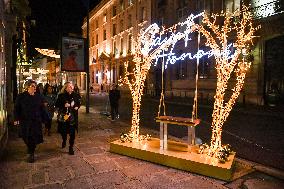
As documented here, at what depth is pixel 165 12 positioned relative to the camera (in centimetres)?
3372

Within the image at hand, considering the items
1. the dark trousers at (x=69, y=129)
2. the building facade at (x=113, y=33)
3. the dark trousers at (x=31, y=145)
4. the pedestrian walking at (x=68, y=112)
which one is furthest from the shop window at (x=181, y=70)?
the dark trousers at (x=31, y=145)

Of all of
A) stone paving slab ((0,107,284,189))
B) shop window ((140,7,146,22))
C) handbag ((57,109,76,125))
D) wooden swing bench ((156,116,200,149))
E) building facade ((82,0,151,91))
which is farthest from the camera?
building facade ((82,0,151,91))

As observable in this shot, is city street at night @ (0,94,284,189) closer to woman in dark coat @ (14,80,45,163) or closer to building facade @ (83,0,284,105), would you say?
woman in dark coat @ (14,80,45,163)

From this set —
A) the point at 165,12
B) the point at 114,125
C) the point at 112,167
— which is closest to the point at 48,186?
the point at 112,167

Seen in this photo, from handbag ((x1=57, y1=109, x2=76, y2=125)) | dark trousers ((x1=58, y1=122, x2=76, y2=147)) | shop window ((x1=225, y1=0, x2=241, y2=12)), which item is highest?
shop window ((x1=225, y1=0, x2=241, y2=12))

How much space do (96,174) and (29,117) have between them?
7.38ft

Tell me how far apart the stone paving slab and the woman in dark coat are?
1.61ft

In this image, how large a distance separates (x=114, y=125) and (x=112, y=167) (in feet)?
19.4

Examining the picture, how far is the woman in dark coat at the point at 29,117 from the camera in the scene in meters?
6.68

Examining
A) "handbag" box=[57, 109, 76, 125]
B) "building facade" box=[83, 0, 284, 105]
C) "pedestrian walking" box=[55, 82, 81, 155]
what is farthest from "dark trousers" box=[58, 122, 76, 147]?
"building facade" box=[83, 0, 284, 105]

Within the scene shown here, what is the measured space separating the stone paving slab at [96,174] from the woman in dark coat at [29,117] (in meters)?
0.49

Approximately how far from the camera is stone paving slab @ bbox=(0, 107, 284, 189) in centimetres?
532

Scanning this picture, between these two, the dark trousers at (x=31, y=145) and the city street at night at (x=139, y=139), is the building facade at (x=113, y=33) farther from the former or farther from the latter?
the dark trousers at (x=31, y=145)

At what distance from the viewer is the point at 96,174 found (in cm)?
582
